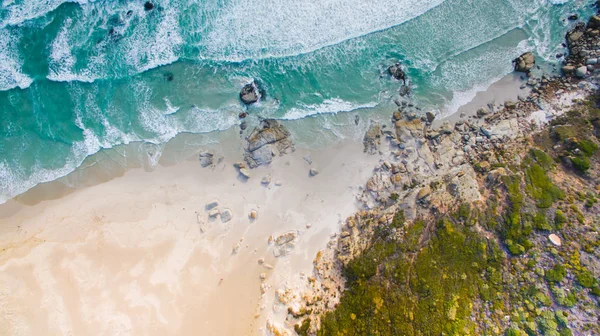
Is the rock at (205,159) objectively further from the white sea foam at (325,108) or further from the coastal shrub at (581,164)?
the coastal shrub at (581,164)

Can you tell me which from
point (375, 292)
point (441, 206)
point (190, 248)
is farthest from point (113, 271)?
point (441, 206)

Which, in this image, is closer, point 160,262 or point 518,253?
point 518,253

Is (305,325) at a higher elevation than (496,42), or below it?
below

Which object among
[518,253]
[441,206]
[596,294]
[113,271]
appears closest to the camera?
[596,294]

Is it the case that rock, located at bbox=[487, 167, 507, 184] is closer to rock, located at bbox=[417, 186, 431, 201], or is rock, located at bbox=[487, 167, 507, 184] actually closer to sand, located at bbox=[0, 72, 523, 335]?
rock, located at bbox=[417, 186, 431, 201]

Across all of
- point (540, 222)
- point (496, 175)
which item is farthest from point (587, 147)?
point (540, 222)

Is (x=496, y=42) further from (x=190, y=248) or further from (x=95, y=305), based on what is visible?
(x=95, y=305)
